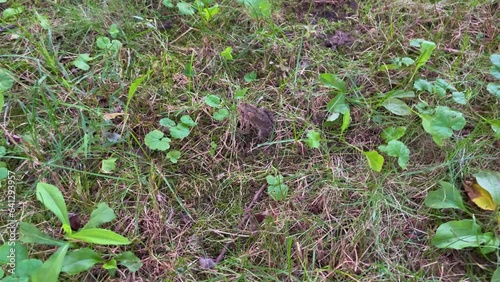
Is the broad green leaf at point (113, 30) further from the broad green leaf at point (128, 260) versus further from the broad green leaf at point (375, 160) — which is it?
the broad green leaf at point (375, 160)

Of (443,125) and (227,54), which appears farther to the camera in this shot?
(227,54)

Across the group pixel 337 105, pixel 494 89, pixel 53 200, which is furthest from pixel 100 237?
pixel 494 89

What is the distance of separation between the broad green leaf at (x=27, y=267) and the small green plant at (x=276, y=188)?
28.5 inches

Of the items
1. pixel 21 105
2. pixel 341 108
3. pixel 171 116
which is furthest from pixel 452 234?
pixel 21 105

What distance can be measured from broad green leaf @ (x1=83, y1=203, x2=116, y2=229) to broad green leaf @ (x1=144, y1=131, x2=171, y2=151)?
0.85ft

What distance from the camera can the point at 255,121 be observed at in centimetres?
154

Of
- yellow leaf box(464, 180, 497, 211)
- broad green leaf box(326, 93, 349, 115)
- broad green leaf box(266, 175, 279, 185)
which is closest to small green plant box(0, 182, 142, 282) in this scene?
broad green leaf box(266, 175, 279, 185)

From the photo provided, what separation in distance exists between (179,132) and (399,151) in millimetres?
763

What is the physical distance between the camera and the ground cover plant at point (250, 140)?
4.19 ft

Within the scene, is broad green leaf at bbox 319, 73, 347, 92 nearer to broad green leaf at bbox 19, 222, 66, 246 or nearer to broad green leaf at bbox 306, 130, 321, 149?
broad green leaf at bbox 306, 130, 321, 149

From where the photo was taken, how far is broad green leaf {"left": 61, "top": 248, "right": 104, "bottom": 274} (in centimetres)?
121

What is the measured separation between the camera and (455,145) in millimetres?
1481

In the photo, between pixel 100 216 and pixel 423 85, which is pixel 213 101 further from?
pixel 423 85

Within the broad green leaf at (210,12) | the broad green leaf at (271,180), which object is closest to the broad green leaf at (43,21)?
the broad green leaf at (210,12)
